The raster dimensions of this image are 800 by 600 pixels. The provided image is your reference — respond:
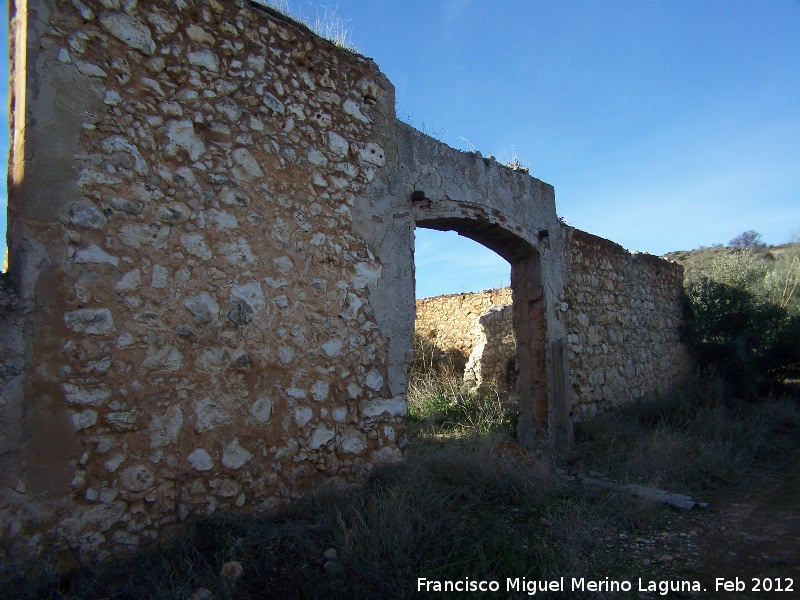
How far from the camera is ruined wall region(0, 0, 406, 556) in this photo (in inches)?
111

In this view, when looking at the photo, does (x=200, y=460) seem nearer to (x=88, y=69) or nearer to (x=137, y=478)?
(x=137, y=478)

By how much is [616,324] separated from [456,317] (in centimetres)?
449

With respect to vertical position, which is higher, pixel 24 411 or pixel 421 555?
pixel 24 411

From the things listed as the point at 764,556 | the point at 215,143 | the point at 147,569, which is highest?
the point at 215,143

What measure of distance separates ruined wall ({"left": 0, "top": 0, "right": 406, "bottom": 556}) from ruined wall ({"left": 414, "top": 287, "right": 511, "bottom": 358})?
701cm

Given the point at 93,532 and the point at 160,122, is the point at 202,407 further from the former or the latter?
the point at 160,122

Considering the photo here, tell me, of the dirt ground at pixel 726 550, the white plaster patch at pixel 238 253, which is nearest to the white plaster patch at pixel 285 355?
the white plaster patch at pixel 238 253

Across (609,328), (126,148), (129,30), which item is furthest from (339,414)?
(609,328)

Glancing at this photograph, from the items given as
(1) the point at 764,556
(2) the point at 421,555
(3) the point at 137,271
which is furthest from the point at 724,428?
(3) the point at 137,271

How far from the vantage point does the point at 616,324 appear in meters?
7.79

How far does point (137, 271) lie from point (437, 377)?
7.74 meters

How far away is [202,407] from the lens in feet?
10.9

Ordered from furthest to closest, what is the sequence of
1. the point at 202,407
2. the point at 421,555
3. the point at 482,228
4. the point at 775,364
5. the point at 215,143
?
the point at 775,364 < the point at 482,228 < the point at 215,143 < the point at 202,407 < the point at 421,555

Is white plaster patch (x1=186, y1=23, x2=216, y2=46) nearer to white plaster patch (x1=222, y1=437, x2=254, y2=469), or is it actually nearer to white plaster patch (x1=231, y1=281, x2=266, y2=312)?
white plaster patch (x1=231, y1=281, x2=266, y2=312)
